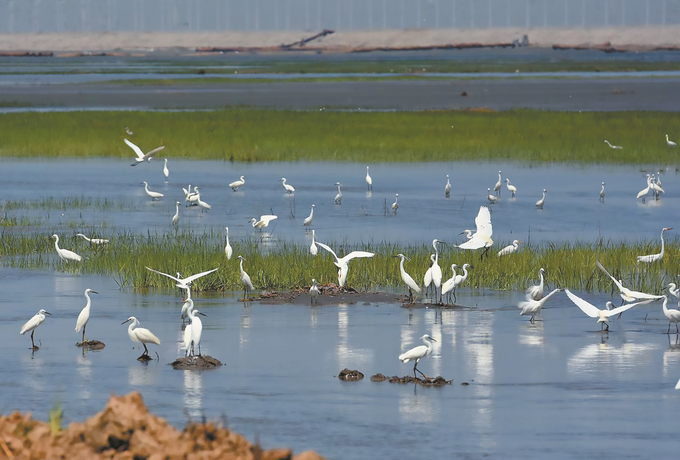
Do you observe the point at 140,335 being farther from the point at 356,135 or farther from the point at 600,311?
the point at 356,135

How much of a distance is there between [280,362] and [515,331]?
3561mm

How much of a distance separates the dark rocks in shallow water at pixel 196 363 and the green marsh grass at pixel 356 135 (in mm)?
30422

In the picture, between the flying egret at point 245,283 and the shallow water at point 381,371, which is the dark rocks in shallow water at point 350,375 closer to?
the shallow water at point 381,371

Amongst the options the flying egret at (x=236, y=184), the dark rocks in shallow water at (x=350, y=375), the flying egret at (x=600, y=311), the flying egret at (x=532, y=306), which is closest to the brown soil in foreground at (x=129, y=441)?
the dark rocks in shallow water at (x=350, y=375)

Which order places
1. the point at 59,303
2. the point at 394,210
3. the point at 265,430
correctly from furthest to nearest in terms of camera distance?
1. the point at 394,210
2. the point at 59,303
3. the point at 265,430

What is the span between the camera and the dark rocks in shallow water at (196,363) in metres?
14.4

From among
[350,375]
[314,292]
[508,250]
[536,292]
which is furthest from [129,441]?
[508,250]

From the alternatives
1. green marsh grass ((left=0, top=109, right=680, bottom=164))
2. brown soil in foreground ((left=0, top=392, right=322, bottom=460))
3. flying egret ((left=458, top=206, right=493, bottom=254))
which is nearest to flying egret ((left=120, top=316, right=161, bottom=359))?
brown soil in foreground ((left=0, top=392, right=322, bottom=460))

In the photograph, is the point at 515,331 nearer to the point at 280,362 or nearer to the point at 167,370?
the point at 280,362

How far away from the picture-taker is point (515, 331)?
54.3 feet

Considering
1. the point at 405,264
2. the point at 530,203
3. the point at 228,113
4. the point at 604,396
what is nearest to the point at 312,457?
the point at 604,396

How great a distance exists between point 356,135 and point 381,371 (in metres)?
38.1

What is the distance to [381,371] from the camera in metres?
14.1

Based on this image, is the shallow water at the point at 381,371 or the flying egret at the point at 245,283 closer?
the shallow water at the point at 381,371
